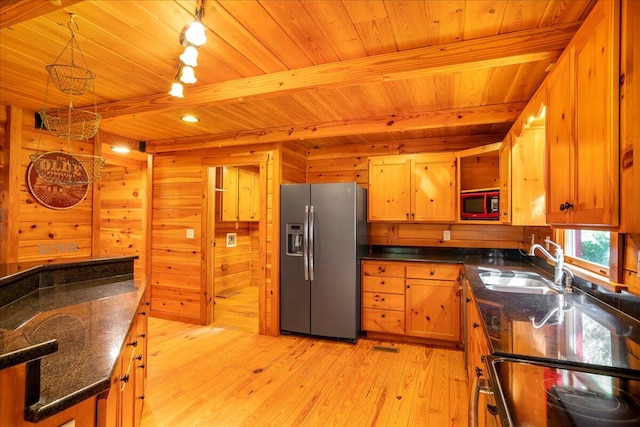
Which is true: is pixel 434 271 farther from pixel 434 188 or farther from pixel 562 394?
pixel 562 394

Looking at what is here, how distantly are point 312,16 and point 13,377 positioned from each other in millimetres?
1709

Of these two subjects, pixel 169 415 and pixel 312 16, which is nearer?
pixel 312 16

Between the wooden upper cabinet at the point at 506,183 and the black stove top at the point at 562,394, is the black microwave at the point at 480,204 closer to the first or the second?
the wooden upper cabinet at the point at 506,183

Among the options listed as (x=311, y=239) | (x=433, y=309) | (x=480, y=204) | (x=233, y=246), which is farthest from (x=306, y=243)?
(x=233, y=246)

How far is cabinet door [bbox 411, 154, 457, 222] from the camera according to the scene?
3.51 metres

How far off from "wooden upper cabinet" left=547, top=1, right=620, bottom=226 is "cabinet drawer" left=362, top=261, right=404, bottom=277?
1.93 meters

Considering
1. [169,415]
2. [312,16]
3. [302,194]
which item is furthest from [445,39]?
[169,415]

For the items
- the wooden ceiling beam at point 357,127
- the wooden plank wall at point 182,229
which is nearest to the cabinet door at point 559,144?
the wooden ceiling beam at point 357,127

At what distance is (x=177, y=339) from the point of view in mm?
3543

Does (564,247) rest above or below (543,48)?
below

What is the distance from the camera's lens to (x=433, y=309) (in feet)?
10.9

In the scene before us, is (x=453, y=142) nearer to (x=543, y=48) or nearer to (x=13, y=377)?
(x=543, y=48)

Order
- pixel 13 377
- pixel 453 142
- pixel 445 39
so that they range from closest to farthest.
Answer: pixel 13 377
pixel 445 39
pixel 453 142

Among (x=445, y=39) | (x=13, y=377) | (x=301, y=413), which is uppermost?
(x=445, y=39)
